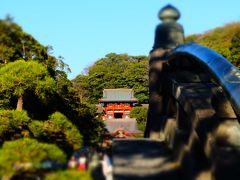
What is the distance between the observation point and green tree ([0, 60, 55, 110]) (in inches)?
278

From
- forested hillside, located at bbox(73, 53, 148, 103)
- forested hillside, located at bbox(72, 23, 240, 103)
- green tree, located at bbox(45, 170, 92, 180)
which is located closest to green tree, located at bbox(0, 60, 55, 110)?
green tree, located at bbox(45, 170, 92, 180)

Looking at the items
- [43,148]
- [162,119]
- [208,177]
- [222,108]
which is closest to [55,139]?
[43,148]

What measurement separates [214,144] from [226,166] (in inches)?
17.3

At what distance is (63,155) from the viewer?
3.41 m

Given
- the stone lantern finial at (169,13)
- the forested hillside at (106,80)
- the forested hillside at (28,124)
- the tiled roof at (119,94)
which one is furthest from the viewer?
the tiled roof at (119,94)

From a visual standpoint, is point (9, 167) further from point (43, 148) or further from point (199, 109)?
point (199, 109)

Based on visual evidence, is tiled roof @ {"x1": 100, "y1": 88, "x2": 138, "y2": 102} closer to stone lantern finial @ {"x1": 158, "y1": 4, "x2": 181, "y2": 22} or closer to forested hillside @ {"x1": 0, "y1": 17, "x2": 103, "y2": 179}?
stone lantern finial @ {"x1": 158, "y1": 4, "x2": 181, "y2": 22}

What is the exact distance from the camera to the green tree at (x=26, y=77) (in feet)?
23.2

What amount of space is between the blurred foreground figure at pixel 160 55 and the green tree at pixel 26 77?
2.44 m

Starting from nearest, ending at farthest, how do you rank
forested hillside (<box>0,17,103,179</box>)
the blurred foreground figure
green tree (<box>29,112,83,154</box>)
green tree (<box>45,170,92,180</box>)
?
1. green tree (<box>45,170,92,180</box>)
2. forested hillside (<box>0,17,103,179</box>)
3. green tree (<box>29,112,83,154</box>)
4. the blurred foreground figure

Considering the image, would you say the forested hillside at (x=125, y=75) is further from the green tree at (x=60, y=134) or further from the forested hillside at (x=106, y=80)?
the green tree at (x=60, y=134)

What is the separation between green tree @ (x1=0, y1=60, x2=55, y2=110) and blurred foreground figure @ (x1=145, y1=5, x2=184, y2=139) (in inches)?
96.2

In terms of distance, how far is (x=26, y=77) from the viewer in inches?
286

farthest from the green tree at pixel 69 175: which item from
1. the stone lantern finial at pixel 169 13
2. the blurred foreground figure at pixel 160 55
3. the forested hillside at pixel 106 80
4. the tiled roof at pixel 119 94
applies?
the tiled roof at pixel 119 94
